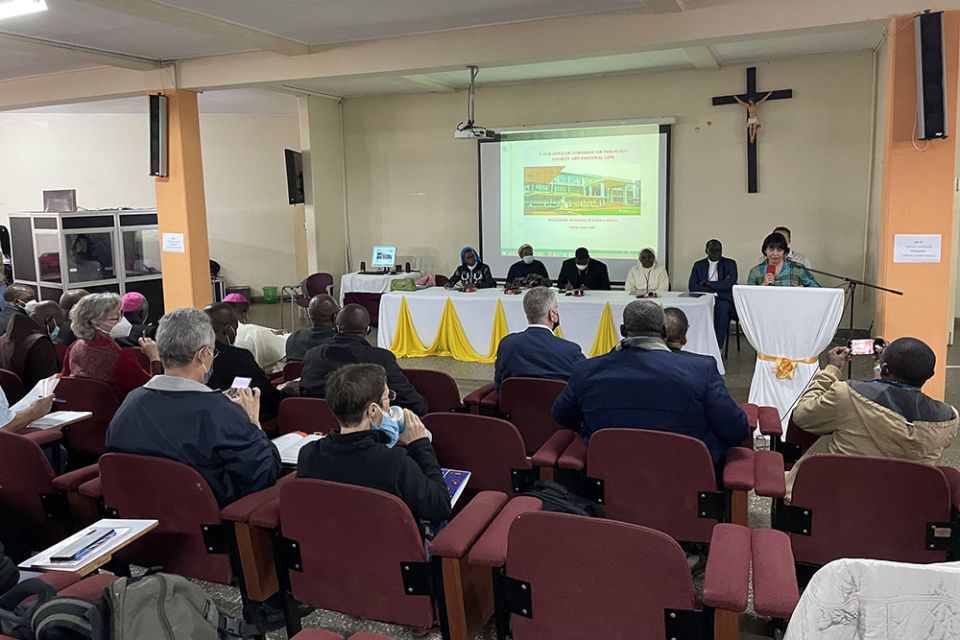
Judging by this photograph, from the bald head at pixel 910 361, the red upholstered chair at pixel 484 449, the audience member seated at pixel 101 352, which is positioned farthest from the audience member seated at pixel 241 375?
the bald head at pixel 910 361

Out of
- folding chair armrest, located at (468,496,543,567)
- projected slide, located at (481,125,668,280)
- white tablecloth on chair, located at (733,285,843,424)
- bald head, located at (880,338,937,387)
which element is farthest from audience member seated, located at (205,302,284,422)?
projected slide, located at (481,125,668,280)

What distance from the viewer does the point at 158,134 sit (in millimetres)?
7363

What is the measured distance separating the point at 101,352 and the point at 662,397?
270 centimetres

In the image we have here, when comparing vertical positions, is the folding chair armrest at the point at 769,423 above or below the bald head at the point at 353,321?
below

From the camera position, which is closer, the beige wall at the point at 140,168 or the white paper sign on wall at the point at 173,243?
the white paper sign on wall at the point at 173,243

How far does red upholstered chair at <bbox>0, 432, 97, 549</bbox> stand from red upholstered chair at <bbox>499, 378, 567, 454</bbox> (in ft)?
5.91

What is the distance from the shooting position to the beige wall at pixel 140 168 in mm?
11359

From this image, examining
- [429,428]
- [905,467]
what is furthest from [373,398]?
[905,467]

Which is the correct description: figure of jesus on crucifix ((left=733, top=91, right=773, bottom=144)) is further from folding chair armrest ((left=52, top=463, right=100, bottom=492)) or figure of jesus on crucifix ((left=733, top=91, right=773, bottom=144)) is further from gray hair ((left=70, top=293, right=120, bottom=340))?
folding chair armrest ((left=52, top=463, right=100, bottom=492))

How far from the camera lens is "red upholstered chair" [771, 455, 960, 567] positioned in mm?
2172

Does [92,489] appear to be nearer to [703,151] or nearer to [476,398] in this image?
[476,398]

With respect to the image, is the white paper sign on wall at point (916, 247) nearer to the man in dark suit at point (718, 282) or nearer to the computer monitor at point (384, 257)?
the man in dark suit at point (718, 282)

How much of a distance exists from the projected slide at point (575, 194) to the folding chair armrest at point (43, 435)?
696 cm

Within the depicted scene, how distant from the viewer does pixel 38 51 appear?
644cm
